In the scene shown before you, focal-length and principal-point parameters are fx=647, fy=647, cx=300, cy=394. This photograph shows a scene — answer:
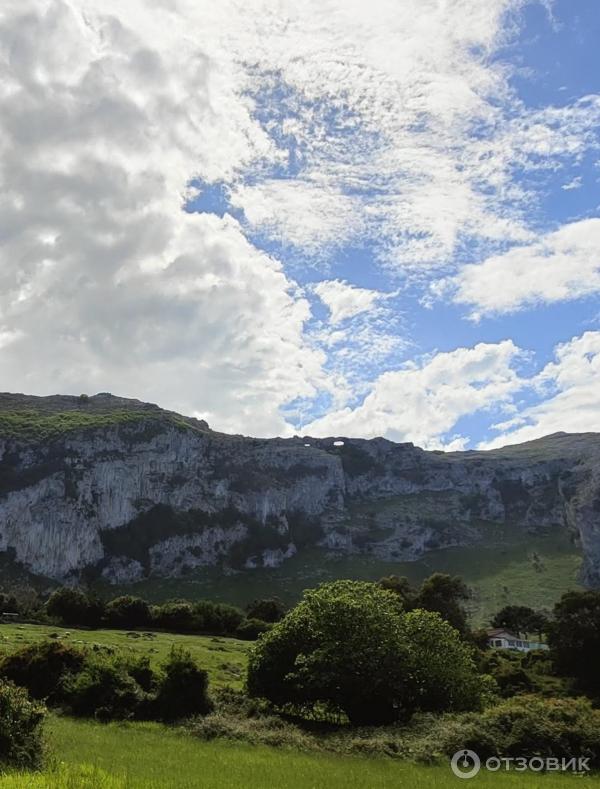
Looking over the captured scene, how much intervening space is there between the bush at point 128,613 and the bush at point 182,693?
235ft

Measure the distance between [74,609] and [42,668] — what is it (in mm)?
68299

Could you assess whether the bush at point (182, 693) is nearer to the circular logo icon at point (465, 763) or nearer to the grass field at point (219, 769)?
the grass field at point (219, 769)

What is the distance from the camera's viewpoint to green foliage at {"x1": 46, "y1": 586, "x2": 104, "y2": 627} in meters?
105

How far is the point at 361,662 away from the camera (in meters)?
41.9

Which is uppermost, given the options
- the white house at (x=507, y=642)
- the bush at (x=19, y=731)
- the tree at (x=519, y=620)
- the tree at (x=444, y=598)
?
the bush at (x=19, y=731)

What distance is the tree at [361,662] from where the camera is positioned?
41.8 meters

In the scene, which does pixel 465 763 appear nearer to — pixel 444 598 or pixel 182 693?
pixel 182 693

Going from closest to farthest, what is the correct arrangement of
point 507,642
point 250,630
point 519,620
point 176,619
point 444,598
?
point 444,598 → point 250,630 → point 176,619 → point 507,642 → point 519,620

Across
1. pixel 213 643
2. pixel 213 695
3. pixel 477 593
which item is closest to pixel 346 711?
pixel 213 695

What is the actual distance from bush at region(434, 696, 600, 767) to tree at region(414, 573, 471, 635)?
62.1m

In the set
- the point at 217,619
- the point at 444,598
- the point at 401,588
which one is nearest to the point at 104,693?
the point at 444,598

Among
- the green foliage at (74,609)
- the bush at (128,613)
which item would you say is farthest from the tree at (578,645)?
the green foliage at (74,609)

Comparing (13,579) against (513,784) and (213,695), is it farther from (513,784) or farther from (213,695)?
(513,784)

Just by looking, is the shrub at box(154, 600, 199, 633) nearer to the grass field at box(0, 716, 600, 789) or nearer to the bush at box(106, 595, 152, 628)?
the bush at box(106, 595, 152, 628)
